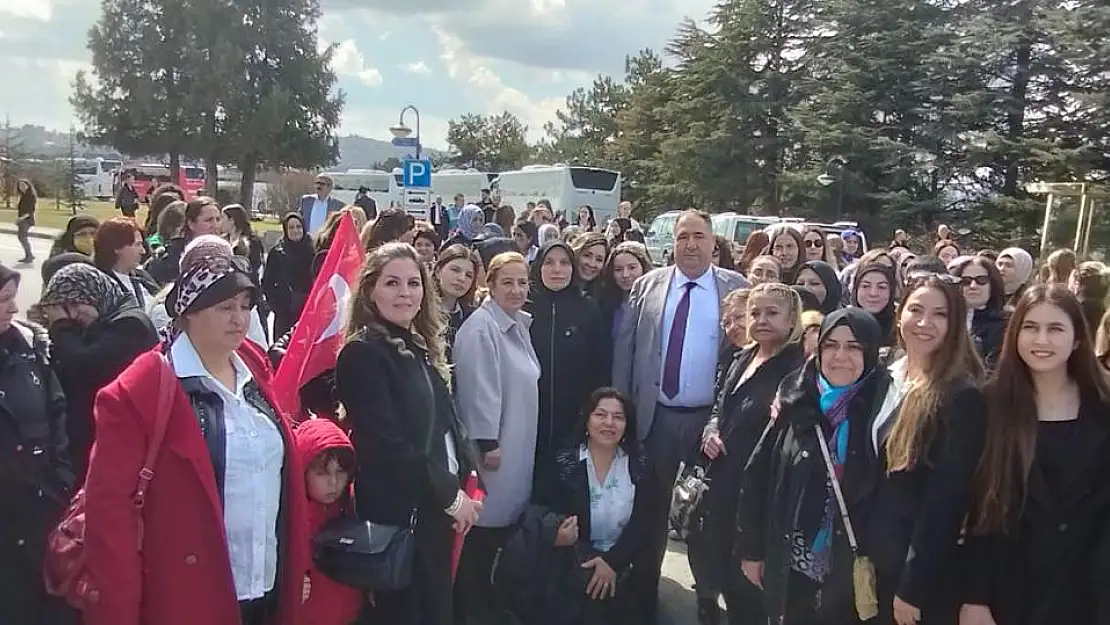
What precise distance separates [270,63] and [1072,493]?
147ft

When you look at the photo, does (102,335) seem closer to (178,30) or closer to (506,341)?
(506,341)

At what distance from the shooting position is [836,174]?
3128 centimetres

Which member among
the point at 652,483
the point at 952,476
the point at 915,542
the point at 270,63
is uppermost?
the point at 270,63

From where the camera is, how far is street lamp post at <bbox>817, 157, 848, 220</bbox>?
3114cm

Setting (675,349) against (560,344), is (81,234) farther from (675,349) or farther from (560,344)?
(675,349)

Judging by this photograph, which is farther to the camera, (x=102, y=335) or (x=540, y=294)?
(x=540, y=294)

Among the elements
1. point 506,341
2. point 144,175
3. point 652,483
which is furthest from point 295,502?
point 144,175

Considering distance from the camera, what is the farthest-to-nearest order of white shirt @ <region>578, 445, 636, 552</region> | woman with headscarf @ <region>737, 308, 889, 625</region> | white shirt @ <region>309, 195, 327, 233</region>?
1. white shirt @ <region>309, 195, 327, 233</region>
2. white shirt @ <region>578, 445, 636, 552</region>
3. woman with headscarf @ <region>737, 308, 889, 625</region>

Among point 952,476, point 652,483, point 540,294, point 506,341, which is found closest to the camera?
point 952,476

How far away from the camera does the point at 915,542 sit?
329 cm

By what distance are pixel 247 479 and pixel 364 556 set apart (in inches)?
25.8

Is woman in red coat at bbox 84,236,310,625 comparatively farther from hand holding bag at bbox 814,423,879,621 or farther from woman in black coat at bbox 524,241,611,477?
woman in black coat at bbox 524,241,611,477

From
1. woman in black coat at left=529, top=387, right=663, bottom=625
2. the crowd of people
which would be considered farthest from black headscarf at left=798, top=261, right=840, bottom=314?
woman in black coat at left=529, top=387, right=663, bottom=625

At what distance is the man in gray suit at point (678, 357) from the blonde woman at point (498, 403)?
2.55 ft
